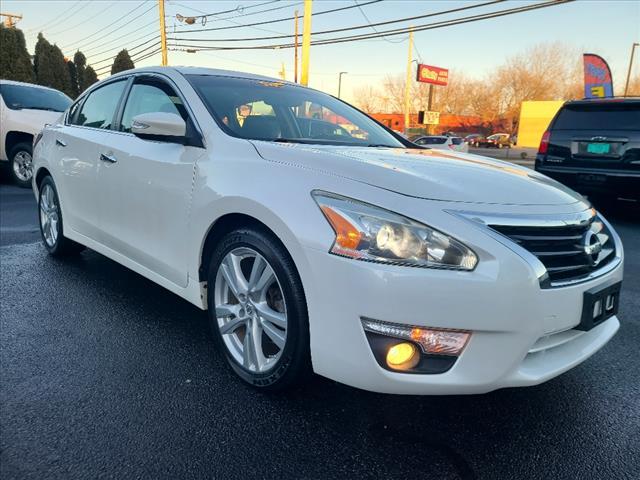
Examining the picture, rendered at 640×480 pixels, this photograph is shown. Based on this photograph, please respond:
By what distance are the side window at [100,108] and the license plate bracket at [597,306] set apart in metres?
3.17

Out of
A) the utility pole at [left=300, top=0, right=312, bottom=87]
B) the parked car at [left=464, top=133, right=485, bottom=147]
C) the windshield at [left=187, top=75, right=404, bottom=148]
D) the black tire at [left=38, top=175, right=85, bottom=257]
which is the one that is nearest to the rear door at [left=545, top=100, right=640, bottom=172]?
the windshield at [left=187, top=75, right=404, bottom=148]

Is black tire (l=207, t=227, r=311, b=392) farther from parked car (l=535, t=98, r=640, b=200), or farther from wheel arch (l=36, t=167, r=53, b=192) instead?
parked car (l=535, t=98, r=640, b=200)

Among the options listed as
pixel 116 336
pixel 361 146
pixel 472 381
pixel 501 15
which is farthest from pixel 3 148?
pixel 501 15

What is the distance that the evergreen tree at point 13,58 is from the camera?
28.2m

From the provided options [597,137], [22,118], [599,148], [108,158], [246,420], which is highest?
[22,118]

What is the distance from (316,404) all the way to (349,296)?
2.23 ft

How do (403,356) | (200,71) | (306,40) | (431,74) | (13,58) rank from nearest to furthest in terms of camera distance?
(403,356) < (200,71) < (306,40) < (13,58) < (431,74)

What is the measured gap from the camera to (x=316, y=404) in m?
2.28

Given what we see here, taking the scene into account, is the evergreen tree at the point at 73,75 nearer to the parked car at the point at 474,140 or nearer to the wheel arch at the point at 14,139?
the wheel arch at the point at 14,139

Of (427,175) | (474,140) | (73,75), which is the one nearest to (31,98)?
(427,175)

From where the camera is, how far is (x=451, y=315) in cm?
180

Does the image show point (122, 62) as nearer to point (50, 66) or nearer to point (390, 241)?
point (50, 66)

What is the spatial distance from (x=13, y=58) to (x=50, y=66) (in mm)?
2753

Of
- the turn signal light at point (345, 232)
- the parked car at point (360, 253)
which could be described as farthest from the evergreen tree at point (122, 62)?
the turn signal light at point (345, 232)
